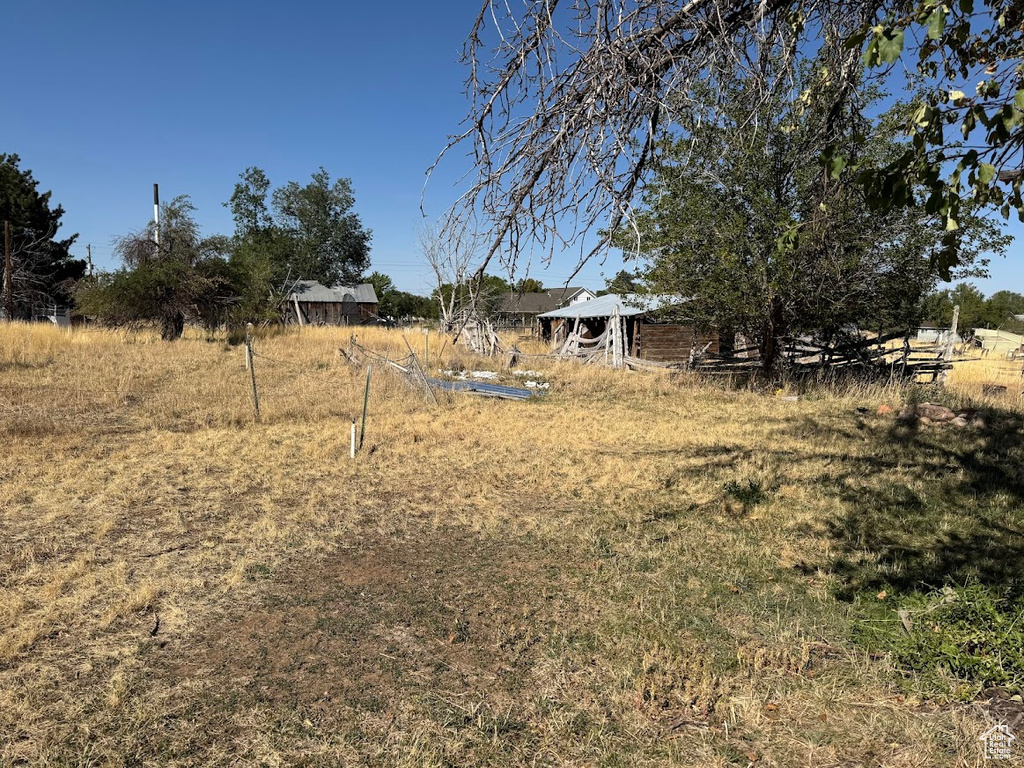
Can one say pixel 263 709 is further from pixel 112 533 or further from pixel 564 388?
pixel 564 388

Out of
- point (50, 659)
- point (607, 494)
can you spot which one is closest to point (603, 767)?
point (50, 659)

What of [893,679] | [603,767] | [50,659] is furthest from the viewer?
[50,659]

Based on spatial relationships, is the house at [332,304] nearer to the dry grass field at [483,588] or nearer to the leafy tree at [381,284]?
the leafy tree at [381,284]

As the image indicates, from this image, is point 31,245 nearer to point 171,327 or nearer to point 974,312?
point 171,327

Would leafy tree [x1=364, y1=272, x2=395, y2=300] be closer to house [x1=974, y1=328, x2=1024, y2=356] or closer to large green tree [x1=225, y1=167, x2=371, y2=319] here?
large green tree [x1=225, y1=167, x2=371, y2=319]

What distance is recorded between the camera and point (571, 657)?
360 cm

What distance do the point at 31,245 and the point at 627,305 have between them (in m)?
32.6

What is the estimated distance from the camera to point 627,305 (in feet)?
56.1

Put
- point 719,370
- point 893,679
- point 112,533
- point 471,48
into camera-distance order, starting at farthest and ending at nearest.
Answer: point 719,370, point 112,533, point 893,679, point 471,48

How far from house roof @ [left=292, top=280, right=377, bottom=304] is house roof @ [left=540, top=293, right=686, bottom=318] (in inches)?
1071

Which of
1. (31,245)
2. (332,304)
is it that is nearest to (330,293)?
(332,304)

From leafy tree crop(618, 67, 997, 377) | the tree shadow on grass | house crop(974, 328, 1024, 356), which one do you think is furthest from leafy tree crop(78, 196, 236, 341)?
house crop(974, 328, 1024, 356)

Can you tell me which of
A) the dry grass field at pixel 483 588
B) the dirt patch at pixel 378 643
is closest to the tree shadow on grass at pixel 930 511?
the dry grass field at pixel 483 588

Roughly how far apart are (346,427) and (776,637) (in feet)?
25.4
